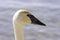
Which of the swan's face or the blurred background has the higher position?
the blurred background

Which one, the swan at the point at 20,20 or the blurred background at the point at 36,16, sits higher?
the blurred background at the point at 36,16

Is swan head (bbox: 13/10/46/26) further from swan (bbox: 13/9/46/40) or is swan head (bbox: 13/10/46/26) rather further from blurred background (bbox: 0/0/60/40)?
blurred background (bbox: 0/0/60/40)

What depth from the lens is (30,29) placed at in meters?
5.35

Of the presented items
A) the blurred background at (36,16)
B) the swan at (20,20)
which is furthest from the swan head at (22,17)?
the blurred background at (36,16)

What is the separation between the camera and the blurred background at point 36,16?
522 centimetres

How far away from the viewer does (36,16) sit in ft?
18.9

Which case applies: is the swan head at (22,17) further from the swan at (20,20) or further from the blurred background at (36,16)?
the blurred background at (36,16)

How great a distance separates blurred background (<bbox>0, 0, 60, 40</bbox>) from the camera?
5.22 m

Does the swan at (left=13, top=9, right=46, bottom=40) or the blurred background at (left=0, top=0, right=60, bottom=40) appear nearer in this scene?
the swan at (left=13, top=9, right=46, bottom=40)

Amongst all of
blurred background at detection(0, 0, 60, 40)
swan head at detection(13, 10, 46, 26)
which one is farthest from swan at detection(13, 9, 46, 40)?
blurred background at detection(0, 0, 60, 40)

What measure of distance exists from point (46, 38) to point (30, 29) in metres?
0.41

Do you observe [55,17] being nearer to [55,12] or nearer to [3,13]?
[55,12]

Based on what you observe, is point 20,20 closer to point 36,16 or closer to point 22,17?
point 22,17

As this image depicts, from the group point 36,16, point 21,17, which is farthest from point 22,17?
point 36,16
